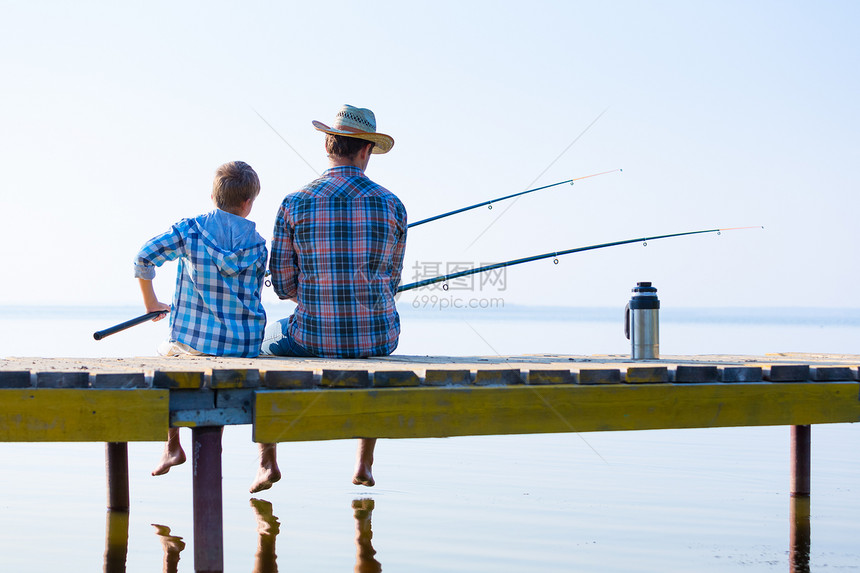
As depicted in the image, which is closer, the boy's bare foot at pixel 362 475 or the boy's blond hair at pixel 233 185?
the boy's blond hair at pixel 233 185

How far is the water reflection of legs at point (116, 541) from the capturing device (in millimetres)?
3795

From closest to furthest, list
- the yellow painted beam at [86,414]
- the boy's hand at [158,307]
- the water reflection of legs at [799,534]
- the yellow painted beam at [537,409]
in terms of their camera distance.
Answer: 1. the yellow painted beam at [86,414]
2. the yellow painted beam at [537,409]
3. the boy's hand at [158,307]
4. the water reflection of legs at [799,534]

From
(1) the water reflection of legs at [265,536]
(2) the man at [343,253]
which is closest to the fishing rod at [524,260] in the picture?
(2) the man at [343,253]

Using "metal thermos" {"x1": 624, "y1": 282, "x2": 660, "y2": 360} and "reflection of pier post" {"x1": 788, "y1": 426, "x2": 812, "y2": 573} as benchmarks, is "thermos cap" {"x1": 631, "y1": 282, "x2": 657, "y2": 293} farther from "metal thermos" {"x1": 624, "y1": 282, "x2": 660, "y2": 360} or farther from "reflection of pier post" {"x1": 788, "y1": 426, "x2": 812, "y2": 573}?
"reflection of pier post" {"x1": 788, "y1": 426, "x2": 812, "y2": 573}

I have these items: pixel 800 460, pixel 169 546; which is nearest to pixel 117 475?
pixel 169 546

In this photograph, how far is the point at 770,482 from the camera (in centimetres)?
550

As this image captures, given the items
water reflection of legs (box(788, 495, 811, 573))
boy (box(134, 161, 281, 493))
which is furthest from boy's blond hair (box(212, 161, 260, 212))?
water reflection of legs (box(788, 495, 811, 573))

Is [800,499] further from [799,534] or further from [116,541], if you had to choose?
[116,541]

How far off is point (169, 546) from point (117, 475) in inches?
25.7

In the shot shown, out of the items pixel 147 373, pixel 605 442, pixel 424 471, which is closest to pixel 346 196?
pixel 147 373

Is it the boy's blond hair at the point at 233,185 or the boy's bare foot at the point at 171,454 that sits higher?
the boy's blond hair at the point at 233,185

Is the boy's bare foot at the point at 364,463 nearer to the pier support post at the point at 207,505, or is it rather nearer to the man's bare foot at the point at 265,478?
the man's bare foot at the point at 265,478

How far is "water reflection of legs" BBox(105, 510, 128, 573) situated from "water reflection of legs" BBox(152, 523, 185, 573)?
0.15 meters

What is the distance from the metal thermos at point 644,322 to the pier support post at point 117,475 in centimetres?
240
